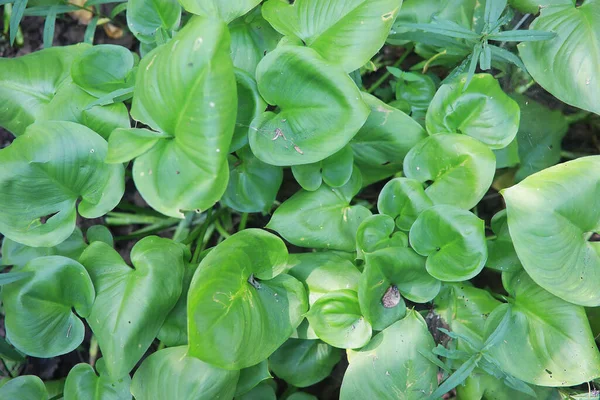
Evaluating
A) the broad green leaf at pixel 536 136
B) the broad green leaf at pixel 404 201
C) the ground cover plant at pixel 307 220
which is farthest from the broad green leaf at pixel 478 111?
the broad green leaf at pixel 536 136

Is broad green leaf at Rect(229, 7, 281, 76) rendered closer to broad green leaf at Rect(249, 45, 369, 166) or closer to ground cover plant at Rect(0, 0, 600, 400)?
ground cover plant at Rect(0, 0, 600, 400)

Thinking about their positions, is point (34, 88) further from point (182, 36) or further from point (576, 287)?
point (576, 287)

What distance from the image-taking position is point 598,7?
91 cm

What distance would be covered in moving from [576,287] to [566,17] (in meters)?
0.50

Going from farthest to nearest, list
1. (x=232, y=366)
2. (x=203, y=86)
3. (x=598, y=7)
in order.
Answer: (x=598, y=7) → (x=232, y=366) → (x=203, y=86)

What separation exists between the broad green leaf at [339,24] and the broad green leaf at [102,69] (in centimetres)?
30

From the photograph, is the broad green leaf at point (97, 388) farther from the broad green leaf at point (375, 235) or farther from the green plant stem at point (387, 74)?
the green plant stem at point (387, 74)

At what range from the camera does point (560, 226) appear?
789 millimetres

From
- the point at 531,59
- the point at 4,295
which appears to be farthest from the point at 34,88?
the point at 531,59

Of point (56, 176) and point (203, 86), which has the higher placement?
point (203, 86)

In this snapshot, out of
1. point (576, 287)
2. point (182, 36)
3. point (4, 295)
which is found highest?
point (182, 36)

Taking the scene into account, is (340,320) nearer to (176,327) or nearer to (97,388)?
(176,327)

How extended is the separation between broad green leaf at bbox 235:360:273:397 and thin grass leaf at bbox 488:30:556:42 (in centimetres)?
73

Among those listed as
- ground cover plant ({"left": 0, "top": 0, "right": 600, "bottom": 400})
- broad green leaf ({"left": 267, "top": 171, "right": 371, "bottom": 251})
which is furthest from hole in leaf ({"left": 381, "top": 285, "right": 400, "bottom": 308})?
broad green leaf ({"left": 267, "top": 171, "right": 371, "bottom": 251})
